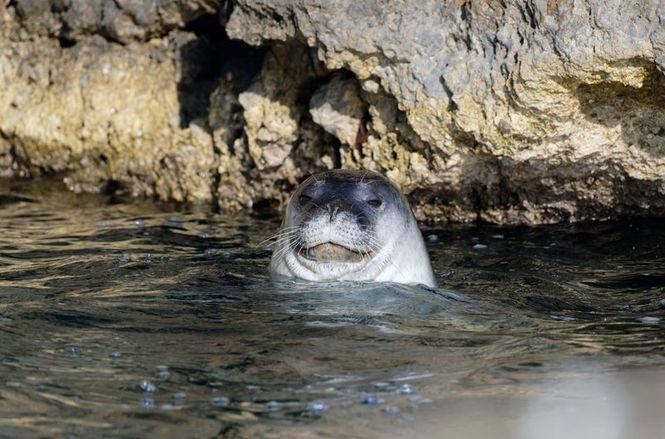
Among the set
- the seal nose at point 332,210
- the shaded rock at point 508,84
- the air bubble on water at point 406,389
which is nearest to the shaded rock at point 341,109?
the shaded rock at point 508,84

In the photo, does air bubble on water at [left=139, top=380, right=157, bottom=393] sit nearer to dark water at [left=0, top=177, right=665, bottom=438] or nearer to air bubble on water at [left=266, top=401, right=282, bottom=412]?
dark water at [left=0, top=177, right=665, bottom=438]

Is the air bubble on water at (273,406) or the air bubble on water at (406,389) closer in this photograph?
the air bubble on water at (273,406)

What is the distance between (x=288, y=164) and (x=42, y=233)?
5.67ft

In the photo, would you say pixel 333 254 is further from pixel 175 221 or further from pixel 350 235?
pixel 175 221

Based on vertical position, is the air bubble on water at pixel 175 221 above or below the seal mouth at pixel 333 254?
below

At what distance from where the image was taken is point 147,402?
4.14 meters

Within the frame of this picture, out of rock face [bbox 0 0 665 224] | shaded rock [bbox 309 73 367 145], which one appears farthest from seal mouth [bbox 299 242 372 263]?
shaded rock [bbox 309 73 367 145]

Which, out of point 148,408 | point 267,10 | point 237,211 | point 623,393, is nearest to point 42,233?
point 237,211

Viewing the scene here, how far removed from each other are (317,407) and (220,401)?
353 millimetres

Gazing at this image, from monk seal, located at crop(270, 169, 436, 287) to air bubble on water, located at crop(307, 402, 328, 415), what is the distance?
6.38 feet

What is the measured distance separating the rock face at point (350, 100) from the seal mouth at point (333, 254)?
1.33m

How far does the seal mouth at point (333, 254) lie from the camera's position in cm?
606

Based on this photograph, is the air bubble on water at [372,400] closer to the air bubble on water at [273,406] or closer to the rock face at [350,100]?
the air bubble on water at [273,406]

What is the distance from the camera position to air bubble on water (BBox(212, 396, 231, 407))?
413 centimetres
